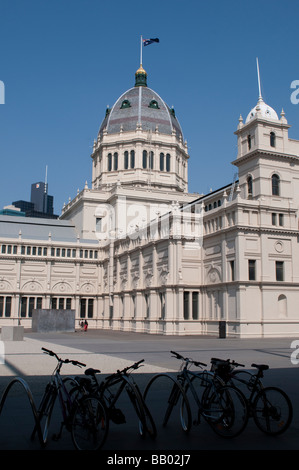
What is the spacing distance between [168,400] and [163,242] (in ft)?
141

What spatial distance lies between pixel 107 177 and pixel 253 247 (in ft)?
159

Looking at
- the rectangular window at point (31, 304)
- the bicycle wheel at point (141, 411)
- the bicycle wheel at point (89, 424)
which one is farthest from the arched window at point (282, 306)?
the rectangular window at point (31, 304)

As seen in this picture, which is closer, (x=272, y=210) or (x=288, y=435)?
(x=288, y=435)

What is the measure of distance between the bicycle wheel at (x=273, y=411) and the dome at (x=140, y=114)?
8292cm

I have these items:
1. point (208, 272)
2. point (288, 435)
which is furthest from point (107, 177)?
point (288, 435)

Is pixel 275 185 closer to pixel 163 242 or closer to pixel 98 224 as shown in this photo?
pixel 163 242

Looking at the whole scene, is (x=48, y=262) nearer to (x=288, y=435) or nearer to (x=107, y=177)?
(x=107, y=177)

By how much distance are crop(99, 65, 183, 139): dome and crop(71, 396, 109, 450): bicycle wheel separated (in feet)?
275

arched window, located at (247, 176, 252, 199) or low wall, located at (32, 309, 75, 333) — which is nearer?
arched window, located at (247, 176, 252, 199)

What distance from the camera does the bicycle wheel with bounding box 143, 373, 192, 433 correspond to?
30.5ft

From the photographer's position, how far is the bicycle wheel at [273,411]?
9.08m

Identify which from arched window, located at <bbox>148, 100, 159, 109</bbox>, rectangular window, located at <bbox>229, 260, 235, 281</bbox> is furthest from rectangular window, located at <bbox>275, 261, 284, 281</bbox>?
arched window, located at <bbox>148, 100, 159, 109</bbox>

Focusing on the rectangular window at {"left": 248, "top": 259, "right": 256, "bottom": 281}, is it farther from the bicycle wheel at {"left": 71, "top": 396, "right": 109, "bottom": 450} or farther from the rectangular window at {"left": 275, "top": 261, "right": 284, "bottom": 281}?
the bicycle wheel at {"left": 71, "top": 396, "right": 109, "bottom": 450}

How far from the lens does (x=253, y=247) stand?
151 feet
